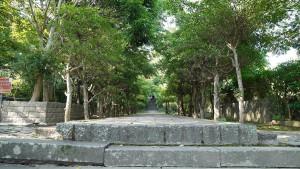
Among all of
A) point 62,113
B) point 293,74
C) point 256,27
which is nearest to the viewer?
point 256,27

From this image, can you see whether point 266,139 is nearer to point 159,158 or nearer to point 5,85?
point 159,158

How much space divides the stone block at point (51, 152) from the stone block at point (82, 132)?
1.32 ft

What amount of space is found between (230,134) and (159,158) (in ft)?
5.37

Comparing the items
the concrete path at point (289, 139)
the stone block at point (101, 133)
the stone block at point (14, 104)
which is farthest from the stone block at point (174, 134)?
the stone block at point (14, 104)

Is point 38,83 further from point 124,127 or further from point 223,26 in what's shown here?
point 223,26

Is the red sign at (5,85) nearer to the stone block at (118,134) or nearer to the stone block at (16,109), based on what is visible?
the stone block at (16,109)

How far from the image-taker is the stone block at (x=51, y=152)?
3.39 meters

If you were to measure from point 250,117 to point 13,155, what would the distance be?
53.9 feet

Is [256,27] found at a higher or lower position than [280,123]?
higher

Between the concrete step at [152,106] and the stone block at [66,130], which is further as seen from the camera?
the concrete step at [152,106]

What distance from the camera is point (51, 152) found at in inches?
135

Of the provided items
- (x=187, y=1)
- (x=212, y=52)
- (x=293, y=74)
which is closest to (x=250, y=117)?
(x=293, y=74)

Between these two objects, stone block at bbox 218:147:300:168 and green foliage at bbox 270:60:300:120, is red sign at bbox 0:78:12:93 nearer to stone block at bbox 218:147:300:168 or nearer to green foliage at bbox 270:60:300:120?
stone block at bbox 218:147:300:168

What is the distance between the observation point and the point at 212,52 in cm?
1048
